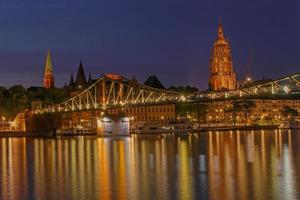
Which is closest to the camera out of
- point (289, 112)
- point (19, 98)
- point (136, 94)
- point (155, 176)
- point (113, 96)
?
point (155, 176)

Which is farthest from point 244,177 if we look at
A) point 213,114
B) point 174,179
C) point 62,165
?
point 213,114

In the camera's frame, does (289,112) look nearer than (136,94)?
No

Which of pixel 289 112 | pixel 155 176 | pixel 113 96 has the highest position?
pixel 113 96

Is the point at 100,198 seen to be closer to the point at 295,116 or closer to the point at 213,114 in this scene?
the point at 213,114

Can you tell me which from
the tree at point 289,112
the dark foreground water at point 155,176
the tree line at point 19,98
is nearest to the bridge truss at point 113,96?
the tree line at point 19,98

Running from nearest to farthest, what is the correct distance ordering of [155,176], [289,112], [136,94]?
[155,176] < [136,94] < [289,112]

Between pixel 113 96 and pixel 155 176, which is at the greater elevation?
pixel 113 96

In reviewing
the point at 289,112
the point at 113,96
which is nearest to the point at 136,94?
the point at 113,96

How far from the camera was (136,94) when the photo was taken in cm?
11019

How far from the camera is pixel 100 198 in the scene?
105 feet

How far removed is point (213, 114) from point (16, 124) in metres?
57.2

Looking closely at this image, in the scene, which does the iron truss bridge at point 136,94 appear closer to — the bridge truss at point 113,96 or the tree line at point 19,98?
the bridge truss at point 113,96

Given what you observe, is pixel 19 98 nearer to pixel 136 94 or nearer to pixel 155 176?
pixel 136 94

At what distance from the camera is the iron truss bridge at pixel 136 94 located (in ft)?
229
